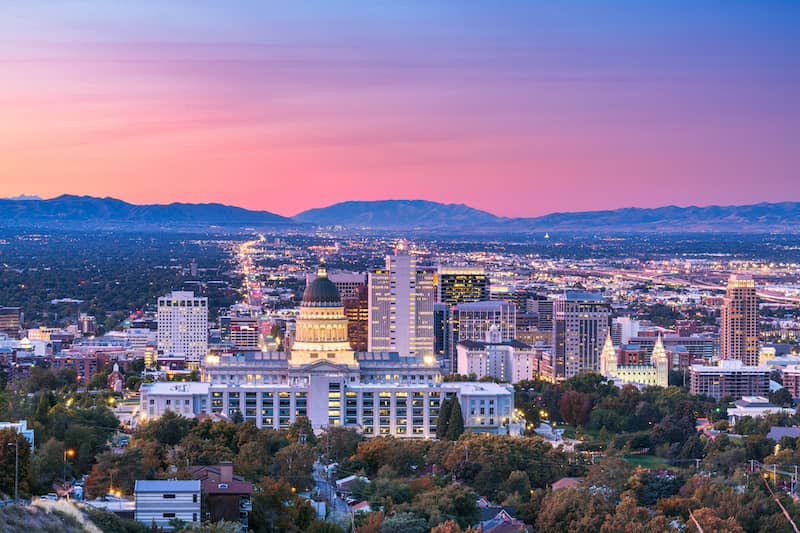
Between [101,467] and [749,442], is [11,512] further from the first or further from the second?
[749,442]

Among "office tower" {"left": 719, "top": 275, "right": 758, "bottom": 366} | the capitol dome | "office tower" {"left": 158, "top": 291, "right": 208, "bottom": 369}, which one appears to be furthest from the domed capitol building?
"office tower" {"left": 158, "top": 291, "right": 208, "bottom": 369}

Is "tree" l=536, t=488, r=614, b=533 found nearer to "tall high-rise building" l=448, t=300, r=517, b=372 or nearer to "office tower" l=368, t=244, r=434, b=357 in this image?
"office tower" l=368, t=244, r=434, b=357

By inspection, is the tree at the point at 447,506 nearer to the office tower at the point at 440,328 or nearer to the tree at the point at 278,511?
the tree at the point at 278,511

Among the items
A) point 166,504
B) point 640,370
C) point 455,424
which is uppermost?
point 166,504

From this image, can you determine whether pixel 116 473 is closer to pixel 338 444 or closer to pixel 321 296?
pixel 338 444

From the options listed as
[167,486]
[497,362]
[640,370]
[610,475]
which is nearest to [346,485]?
[610,475]

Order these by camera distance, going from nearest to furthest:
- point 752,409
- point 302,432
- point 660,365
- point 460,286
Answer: point 302,432 → point 752,409 → point 660,365 → point 460,286

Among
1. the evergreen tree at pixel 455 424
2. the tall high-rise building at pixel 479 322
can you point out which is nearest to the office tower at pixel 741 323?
the tall high-rise building at pixel 479 322
